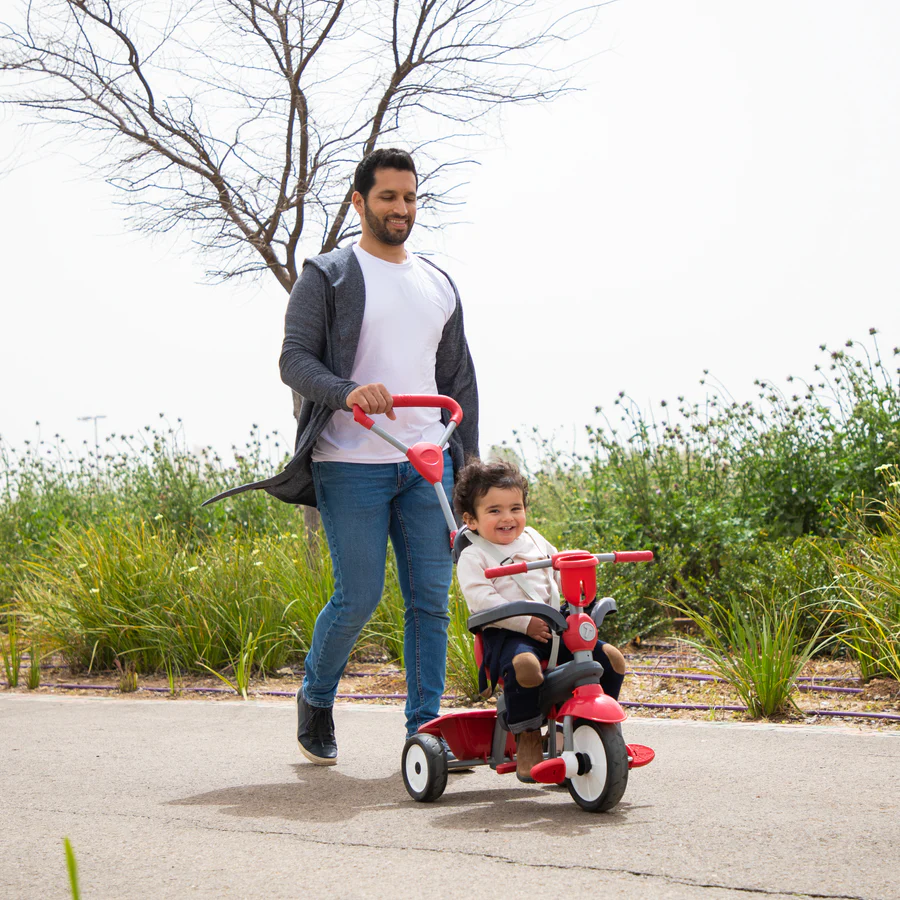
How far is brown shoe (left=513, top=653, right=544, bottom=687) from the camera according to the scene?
136 inches

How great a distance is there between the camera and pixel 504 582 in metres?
3.75

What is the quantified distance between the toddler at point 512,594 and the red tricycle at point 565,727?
0.05m

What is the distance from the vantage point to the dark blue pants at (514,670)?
139 inches

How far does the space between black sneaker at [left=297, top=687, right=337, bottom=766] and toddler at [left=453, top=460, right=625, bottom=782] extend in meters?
0.96

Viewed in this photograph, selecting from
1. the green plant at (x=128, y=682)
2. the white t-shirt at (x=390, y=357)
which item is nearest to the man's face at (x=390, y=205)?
the white t-shirt at (x=390, y=357)

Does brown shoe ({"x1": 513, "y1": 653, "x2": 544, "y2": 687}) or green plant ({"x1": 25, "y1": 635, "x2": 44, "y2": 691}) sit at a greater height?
brown shoe ({"x1": 513, "y1": 653, "x2": 544, "y2": 687})

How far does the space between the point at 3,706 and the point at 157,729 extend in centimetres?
149

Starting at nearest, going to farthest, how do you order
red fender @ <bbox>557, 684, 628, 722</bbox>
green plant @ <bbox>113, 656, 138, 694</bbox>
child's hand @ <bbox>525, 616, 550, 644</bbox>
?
1. red fender @ <bbox>557, 684, 628, 722</bbox>
2. child's hand @ <bbox>525, 616, 550, 644</bbox>
3. green plant @ <bbox>113, 656, 138, 694</bbox>

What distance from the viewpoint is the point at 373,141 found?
9469 mm

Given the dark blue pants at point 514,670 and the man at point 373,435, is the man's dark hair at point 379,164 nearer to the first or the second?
the man at point 373,435

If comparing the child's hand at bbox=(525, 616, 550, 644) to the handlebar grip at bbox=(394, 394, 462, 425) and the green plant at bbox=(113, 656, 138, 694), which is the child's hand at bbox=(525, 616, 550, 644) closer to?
the handlebar grip at bbox=(394, 394, 462, 425)

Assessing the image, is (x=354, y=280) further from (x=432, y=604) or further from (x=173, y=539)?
(x=173, y=539)

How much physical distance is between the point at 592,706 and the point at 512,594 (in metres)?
0.52

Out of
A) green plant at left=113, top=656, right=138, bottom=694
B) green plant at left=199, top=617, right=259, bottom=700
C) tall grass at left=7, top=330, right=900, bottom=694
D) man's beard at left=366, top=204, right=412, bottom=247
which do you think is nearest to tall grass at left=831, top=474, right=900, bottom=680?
tall grass at left=7, top=330, right=900, bottom=694
